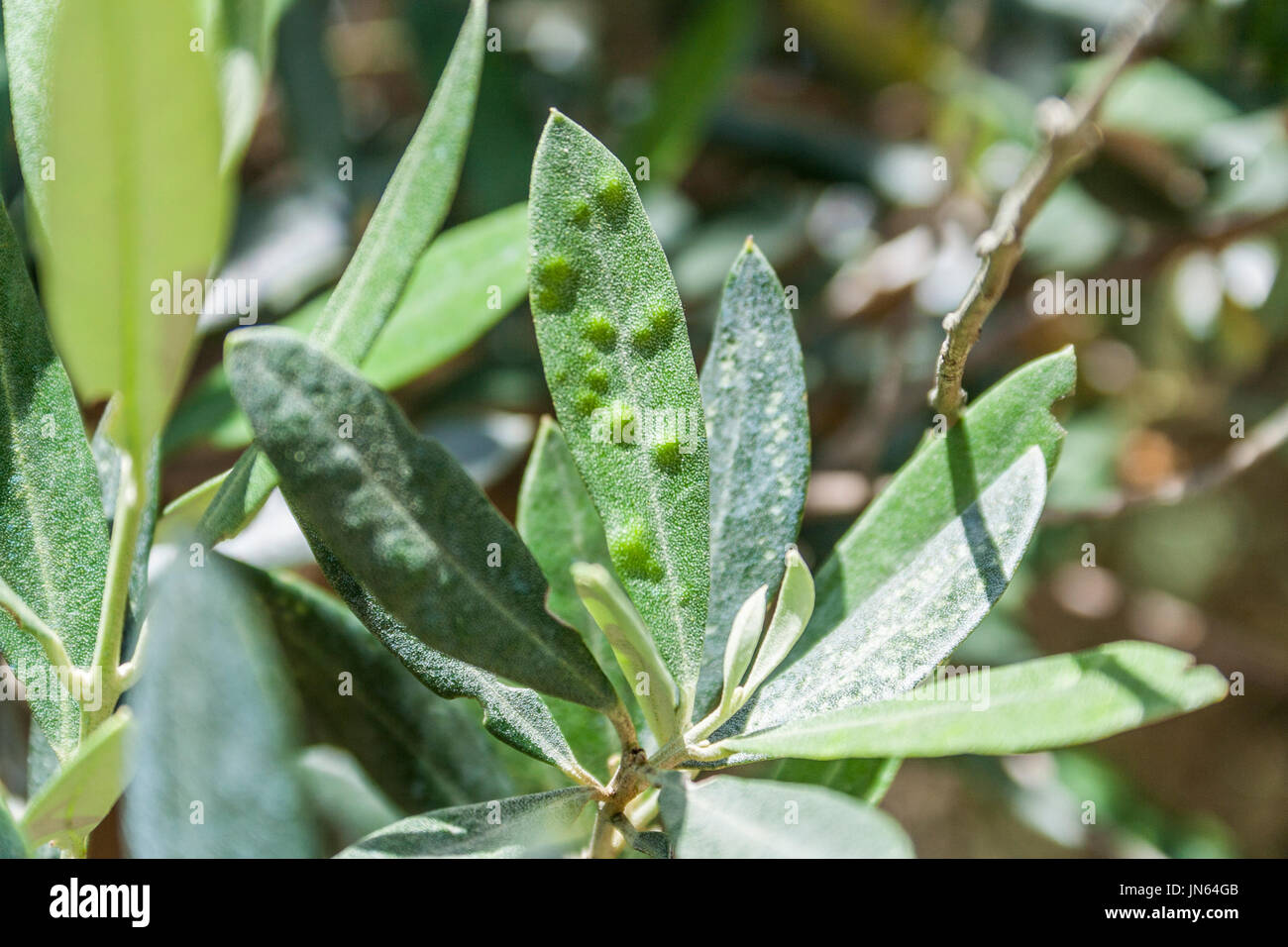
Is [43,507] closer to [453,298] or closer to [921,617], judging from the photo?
[453,298]

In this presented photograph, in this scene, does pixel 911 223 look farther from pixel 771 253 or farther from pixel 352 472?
pixel 352 472

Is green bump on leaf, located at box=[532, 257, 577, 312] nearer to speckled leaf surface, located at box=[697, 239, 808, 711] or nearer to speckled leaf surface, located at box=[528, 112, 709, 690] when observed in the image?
speckled leaf surface, located at box=[528, 112, 709, 690]

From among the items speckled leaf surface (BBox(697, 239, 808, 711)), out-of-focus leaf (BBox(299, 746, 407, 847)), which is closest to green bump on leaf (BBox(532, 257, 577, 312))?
speckled leaf surface (BBox(697, 239, 808, 711))

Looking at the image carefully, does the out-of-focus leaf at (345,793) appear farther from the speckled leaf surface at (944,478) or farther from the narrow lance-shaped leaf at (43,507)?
the speckled leaf surface at (944,478)

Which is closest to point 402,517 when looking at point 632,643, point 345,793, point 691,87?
point 632,643

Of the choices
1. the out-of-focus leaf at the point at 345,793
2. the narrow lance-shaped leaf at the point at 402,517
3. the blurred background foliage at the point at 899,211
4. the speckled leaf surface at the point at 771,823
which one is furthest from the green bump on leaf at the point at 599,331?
the blurred background foliage at the point at 899,211
